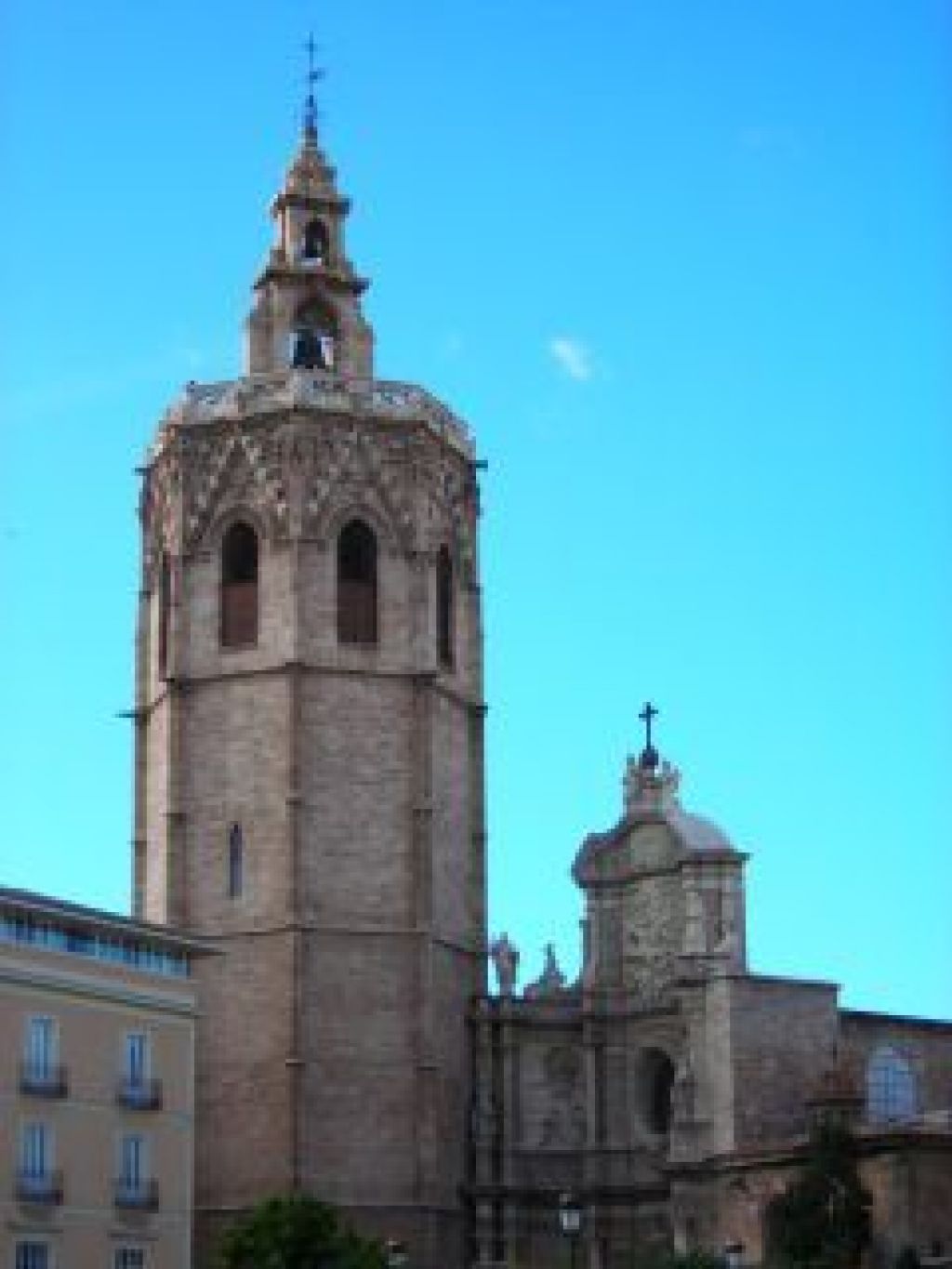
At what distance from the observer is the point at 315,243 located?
7106cm

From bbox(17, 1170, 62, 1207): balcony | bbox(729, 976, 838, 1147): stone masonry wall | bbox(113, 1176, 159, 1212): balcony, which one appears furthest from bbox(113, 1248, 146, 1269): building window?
bbox(729, 976, 838, 1147): stone masonry wall

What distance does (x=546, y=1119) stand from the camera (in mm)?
64938

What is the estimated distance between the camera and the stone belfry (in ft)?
200

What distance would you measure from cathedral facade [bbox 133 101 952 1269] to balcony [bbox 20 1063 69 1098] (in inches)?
373

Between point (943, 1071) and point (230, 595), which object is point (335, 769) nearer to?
point (230, 595)

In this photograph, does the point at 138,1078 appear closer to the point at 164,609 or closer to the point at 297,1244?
the point at 297,1244

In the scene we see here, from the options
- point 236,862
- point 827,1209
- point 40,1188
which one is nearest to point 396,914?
point 236,862

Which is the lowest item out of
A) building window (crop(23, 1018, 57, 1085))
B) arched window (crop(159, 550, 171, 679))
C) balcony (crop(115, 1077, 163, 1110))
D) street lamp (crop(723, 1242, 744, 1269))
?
street lamp (crop(723, 1242, 744, 1269))

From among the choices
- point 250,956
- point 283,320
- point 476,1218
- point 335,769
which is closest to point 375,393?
point 283,320

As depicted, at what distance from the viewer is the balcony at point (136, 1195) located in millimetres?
52438

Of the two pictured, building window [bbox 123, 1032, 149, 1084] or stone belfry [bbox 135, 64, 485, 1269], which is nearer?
building window [bbox 123, 1032, 149, 1084]

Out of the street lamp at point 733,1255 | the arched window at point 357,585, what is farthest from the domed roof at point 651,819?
the street lamp at point 733,1255

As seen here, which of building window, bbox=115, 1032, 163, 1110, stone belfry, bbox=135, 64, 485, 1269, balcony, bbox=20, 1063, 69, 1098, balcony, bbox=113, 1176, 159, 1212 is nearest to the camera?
balcony, bbox=20, 1063, 69, 1098

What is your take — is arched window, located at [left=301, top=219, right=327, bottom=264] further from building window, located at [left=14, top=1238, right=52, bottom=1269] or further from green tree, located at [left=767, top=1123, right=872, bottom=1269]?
building window, located at [left=14, top=1238, right=52, bottom=1269]
